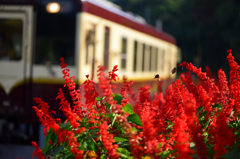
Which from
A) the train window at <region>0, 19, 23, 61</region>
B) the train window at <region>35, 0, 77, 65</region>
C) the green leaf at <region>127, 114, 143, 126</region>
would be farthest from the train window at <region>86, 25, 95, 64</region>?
the green leaf at <region>127, 114, 143, 126</region>

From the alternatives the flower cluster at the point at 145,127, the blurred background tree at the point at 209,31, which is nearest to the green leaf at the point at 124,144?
the flower cluster at the point at 145,127

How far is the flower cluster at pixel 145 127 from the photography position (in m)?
2.47

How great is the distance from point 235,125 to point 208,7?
44999mm

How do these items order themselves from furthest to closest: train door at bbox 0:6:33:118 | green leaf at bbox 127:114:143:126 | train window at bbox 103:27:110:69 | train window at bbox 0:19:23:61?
train window at bbox 103:27:110:69 → train window at bbox 0:19:23:61 → train door at bbox 0:6:33:118 → green leaf at bbox 127:114:143:126

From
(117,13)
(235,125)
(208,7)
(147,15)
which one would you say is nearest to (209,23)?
(208,7)

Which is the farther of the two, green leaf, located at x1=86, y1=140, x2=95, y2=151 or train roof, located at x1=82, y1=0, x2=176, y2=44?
train roof, located at x1=82, y1=0, x2=176, y2=44

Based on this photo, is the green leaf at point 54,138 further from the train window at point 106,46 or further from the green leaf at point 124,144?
the train window at point 106,46

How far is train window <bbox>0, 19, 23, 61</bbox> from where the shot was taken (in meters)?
9.64

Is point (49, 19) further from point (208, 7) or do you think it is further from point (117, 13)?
point (208, 7)

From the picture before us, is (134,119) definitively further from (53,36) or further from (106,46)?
(106,46)

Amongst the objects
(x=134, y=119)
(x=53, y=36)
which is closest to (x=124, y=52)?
(x=53, y=36)

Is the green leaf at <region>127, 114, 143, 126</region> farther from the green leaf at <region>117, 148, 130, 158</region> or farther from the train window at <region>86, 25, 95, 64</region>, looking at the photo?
the train window at <region>86, 25, 95, 64</region>

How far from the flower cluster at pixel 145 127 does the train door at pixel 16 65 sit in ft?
20.5

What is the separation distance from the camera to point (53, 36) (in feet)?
31.7
